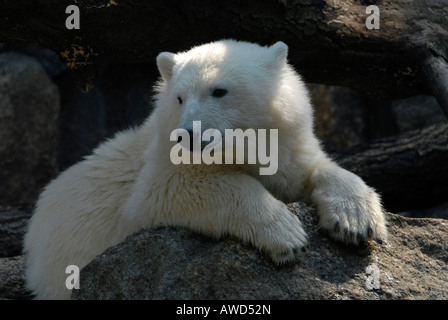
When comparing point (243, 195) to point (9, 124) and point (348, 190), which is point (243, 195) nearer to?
point (348, 190)

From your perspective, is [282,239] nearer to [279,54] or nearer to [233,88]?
[233,88]

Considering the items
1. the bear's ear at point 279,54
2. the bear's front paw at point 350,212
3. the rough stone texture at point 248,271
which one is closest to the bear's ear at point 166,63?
the bear's ear at point 279,54

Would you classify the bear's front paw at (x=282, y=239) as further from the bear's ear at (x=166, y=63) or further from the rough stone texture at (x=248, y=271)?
the bear's ear at (x=166, y=63)

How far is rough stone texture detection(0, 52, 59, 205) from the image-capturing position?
6641 mm

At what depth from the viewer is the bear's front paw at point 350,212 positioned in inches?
131

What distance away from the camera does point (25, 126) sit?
22.1ft

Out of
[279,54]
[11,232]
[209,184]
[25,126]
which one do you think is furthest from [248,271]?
[25,126]

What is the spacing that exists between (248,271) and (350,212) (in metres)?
0.69

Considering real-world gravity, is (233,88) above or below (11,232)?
above

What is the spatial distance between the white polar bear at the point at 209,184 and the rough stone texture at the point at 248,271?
8cm

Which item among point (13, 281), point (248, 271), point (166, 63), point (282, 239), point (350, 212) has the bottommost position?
point (13, 281)

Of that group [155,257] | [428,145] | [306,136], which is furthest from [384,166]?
[155,257]

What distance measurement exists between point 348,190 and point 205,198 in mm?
819

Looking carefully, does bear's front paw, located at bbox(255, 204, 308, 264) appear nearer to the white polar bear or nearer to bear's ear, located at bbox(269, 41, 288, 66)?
the white polar bear
